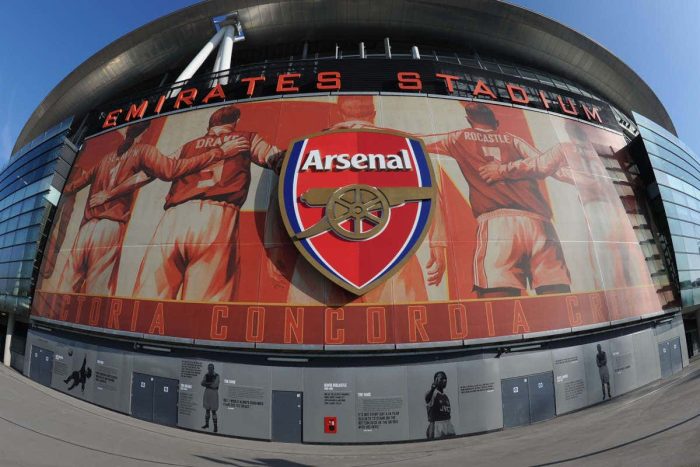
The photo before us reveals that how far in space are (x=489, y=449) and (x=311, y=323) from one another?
826 cm

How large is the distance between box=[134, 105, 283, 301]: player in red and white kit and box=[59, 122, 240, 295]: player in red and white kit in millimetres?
821

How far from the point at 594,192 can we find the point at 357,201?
1421cm

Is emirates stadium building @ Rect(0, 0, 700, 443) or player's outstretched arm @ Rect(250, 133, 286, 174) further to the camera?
player's outstretched arm @ Rect(250, 133, 286, 174)

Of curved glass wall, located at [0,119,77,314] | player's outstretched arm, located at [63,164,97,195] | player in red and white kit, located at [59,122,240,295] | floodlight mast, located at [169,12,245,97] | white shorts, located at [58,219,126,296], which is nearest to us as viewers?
white shorts, located at [58,219,126,296]

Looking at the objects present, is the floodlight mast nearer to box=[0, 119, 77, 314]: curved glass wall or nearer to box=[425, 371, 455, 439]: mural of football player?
box=[0, 119, 77, 314]: curved glass wall

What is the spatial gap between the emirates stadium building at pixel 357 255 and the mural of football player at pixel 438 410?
0.12 meters

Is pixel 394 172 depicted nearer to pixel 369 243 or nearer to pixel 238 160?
pixel 369 243

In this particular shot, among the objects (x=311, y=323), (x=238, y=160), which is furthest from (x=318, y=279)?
(x=238, y=160)

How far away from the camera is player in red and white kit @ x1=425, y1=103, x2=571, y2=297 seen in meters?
13.6

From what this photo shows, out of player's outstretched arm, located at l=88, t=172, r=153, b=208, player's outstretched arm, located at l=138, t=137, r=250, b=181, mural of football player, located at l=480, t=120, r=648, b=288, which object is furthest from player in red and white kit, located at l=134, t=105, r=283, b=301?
mural of football player, located at l=480, t=120, r=648, b=288

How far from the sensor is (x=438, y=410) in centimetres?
1207

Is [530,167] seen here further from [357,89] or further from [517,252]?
[357,89]

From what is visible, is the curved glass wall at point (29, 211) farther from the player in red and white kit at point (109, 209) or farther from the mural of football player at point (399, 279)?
the mural of football player at point (399, 279)

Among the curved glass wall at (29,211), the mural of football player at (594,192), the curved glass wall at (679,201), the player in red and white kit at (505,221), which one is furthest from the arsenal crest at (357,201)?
the curved glass wall at (29,211)
